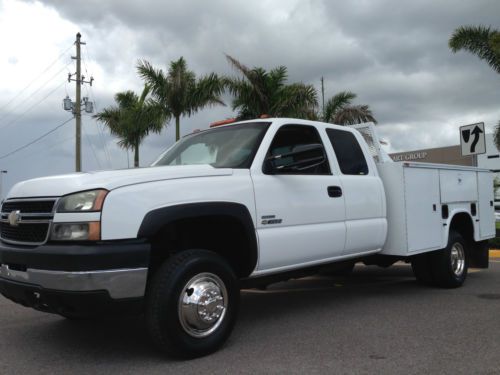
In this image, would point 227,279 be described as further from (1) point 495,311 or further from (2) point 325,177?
(1) point 495,311

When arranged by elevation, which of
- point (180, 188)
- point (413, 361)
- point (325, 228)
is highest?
point (180, 188)

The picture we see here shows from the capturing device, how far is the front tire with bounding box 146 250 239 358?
11.9 feet

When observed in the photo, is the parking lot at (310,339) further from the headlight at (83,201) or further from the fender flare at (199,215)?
the headlight at (83,201)

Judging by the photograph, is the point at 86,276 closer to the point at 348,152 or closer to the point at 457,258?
the point at 348,152

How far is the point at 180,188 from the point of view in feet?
12.5

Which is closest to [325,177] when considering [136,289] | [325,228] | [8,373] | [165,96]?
[325,228]

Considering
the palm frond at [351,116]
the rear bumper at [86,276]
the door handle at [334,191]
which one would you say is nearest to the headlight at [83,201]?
the rear bumper at [86,276]

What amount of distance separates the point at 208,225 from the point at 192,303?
71 centimetres

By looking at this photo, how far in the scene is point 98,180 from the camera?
11.8 ft

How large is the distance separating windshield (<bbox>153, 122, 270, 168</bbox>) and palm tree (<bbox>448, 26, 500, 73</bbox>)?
54.2 ft

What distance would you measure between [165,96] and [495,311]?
15.7 m

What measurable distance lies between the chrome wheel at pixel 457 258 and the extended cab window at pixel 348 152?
1993 mm

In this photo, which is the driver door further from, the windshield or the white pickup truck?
the windshield

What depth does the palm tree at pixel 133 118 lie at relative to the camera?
1986cm
